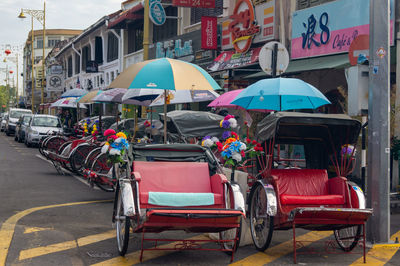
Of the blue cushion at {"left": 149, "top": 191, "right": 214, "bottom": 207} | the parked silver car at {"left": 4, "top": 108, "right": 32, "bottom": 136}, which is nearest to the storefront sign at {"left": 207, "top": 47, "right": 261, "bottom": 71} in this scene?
the blue cushion at {"left": 149, "top": 191, "right": 214, "bottom": 207}

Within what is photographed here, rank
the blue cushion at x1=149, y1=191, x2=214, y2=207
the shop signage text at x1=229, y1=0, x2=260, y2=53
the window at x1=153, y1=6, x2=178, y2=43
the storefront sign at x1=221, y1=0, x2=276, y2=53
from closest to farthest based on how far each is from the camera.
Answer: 1. the blue cushion at x1=149, y1=191, x2=214, y2=207
2. the storefront sign at x1=221, y1=0, x2=276, y2=53
3. the shop signage text at x1=229, y1=0, x2=260, y2=53
4. the window at x1=153, y1=6, x2=178, y2=43

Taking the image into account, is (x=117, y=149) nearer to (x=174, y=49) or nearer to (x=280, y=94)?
(x=280, y=94)

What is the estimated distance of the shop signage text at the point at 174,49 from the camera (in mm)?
27434

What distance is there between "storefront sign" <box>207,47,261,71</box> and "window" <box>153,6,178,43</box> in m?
8.42

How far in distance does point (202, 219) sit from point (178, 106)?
983 inches

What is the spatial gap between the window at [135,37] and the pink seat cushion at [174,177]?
30553 millimetres

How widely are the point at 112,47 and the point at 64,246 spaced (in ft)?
127

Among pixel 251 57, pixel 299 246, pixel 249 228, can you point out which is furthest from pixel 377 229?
pixel 251 57

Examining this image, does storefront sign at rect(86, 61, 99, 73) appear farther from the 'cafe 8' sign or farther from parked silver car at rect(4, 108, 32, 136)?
the 'cafe 8' sign

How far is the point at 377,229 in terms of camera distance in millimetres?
7961

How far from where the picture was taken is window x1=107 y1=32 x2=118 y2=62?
43969 millimetres

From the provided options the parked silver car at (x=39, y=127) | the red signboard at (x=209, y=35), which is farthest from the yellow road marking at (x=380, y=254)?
the parked silver car at (x=39, y=127)

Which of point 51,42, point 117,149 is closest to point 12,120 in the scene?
point 117,149

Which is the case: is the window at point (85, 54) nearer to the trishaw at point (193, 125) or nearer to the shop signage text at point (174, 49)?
the shop signage text at point (174, 49)
